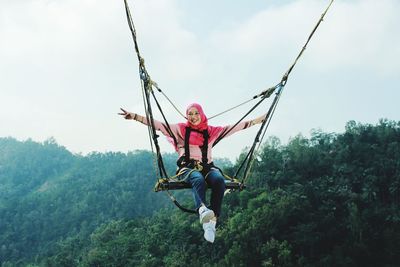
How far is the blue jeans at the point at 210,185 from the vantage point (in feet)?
16.8

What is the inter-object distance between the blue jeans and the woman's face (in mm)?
501

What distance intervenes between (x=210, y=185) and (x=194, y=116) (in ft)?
2.32

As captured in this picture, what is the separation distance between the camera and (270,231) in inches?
1378

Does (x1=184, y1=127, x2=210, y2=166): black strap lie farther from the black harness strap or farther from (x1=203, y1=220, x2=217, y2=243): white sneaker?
(x1=203, y1=220, x2=217, y2=243): white sneaker

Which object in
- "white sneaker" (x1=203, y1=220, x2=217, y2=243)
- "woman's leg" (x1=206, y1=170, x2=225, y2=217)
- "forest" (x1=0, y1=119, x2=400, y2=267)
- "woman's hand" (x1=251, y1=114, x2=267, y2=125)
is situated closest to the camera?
"white sneaker" (x1=203, y1=220, x2=217, y2=243)

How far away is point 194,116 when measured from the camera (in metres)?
5.48

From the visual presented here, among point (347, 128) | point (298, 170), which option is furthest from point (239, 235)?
point (347, 128)

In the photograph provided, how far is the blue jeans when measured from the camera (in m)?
5.12

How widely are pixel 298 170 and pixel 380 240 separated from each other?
11648 millimetres

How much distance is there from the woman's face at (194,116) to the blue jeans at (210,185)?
1.64 ft

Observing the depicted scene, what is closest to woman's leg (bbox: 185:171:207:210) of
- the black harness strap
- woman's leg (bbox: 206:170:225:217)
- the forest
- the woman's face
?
woman's leg (bbox: 206:170:225:217)

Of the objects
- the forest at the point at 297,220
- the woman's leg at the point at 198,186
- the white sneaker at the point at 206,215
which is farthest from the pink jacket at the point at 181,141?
the forest at the point at 297,220

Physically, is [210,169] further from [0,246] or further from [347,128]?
[0,246]

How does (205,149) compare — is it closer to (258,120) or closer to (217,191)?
(217,191)
